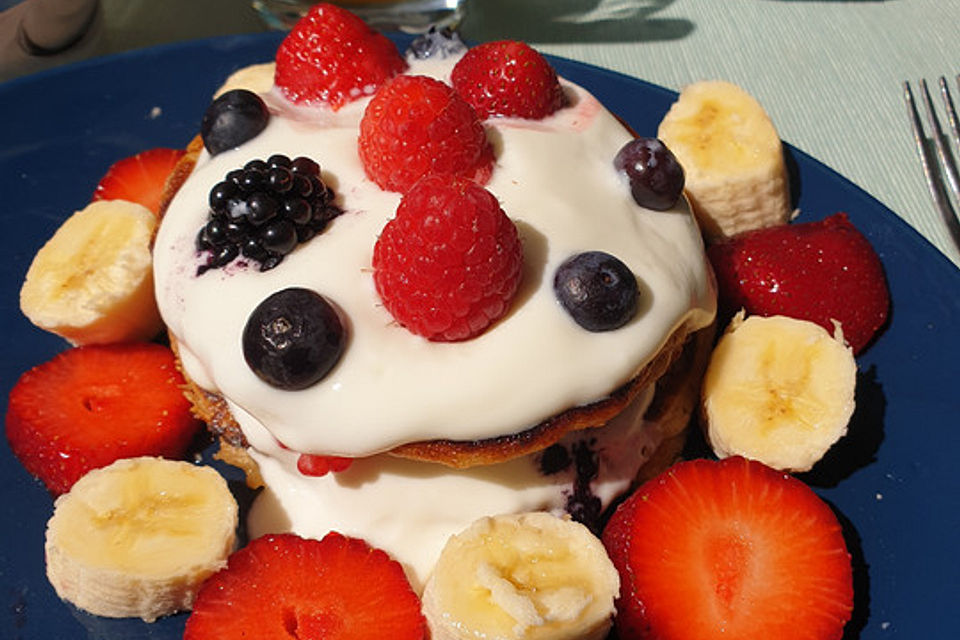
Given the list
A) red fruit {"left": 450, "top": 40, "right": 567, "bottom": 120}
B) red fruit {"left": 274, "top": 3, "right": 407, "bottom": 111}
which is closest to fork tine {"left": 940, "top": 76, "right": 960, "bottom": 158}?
red fruit {"left": 450, "top": 40, "right": 567, "bottom": 120}

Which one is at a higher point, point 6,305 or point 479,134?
point 479,134

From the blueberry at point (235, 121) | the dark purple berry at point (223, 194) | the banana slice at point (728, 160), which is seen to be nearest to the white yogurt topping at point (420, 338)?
the blueberry at point (235, 121)

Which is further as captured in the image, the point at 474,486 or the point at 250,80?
the point at 250,80

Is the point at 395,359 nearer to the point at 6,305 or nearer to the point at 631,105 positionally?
the point at 6,305

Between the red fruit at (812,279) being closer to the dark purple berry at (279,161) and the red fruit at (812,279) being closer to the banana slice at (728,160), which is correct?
the banana slice at (728,160)

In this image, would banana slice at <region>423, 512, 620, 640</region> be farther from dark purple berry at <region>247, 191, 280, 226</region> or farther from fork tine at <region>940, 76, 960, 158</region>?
fork tine at <region>940, 76, 960, 158</region>

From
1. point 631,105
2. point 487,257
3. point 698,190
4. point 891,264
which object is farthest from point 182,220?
point 891,264
